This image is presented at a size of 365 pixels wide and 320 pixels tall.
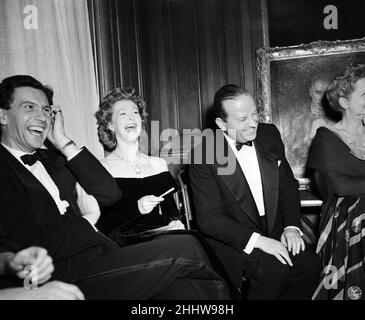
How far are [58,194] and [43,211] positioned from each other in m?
0.29

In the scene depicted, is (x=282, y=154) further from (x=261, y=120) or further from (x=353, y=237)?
(x=261, y=120)

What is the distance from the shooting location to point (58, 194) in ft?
6.52

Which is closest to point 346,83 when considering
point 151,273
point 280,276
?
point 280,276

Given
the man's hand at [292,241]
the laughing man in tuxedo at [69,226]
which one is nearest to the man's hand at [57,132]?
the laughing man in tuxedo at [69,226]

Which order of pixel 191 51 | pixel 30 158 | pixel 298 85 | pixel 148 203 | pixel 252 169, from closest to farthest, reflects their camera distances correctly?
pixel 30 158, pixel 148 203, pixel 252 169, pixel 298 85, pixel 191 51

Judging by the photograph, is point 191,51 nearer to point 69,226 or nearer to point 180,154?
point 180,154

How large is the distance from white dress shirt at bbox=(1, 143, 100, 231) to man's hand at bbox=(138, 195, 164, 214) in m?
0.25

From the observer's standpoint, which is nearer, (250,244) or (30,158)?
(30,158)

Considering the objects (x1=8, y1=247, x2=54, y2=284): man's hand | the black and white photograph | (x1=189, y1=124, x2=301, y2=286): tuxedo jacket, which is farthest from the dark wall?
(x1=8, y1=247, x2=54, y2=284): man's hand

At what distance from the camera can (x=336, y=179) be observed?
2.31 metres

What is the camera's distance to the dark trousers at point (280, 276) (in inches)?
79.3

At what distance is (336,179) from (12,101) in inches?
75.7

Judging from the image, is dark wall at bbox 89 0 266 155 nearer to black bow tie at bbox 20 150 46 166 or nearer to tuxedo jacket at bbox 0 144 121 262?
tuxedo jacket at bbox 0 144 121 262
